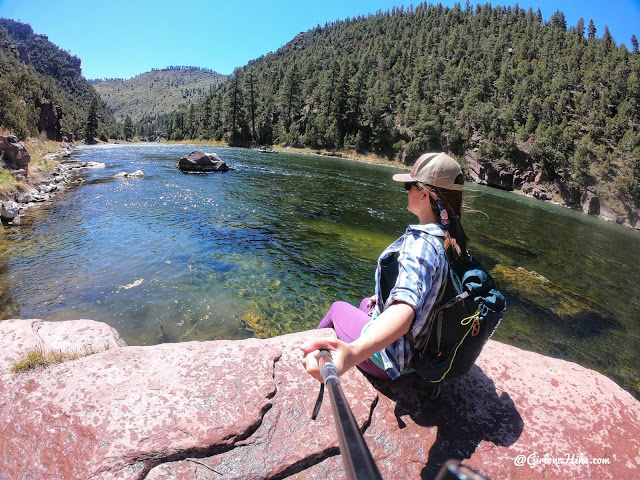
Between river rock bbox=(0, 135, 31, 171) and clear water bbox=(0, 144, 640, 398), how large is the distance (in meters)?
4.15

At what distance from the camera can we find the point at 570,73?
8319cm

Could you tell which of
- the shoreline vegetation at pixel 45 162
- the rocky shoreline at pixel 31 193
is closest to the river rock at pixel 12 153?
the rocky shoreline at pixel 31 193

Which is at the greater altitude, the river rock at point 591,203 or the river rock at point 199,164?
the river rock at point 199,164

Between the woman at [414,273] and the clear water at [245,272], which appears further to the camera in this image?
the clear water at [245,272]

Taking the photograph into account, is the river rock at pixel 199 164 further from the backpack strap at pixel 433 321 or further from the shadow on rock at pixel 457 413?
the backpack strap at pixel 433 321

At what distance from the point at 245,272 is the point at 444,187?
28.2 feet

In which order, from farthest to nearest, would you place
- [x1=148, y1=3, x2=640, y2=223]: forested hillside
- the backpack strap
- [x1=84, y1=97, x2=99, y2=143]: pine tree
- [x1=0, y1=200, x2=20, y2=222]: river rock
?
1. [x1=84, y1=97, x2=99, y2=143]: pine tree
2. [x1=148, y1=3, x2=640, y2=223]: forested hillside
3. [x1=0, y1=200, x2=20, y2=222]: river rock
4. the backpack strap

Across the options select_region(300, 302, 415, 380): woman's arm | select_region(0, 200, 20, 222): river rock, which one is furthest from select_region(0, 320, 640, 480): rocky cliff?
select_region(0, 200, 20, 222): river rock

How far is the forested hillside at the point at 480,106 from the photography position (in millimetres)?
63344

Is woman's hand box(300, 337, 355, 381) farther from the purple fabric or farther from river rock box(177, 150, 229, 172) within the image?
river rock box(177, 150, 229, 172)

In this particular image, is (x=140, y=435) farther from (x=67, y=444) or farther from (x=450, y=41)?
(x=450, y=41)

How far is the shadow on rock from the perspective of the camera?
293cm

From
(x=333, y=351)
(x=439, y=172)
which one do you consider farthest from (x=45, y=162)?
(x=333, y=351)

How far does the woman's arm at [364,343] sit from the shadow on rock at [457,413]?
5.20 ft
